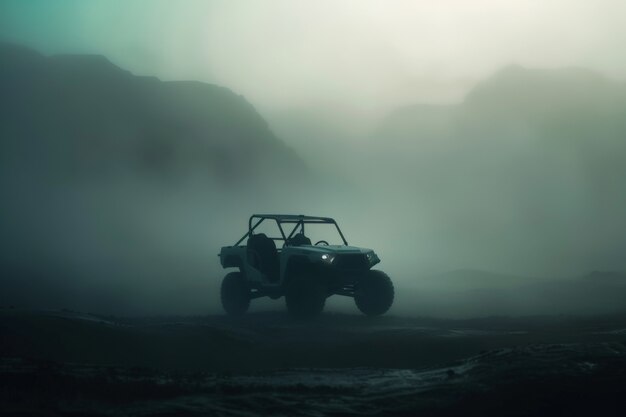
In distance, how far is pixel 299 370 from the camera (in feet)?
28.2

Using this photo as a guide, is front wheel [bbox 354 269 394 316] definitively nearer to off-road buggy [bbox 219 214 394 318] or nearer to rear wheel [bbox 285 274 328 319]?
off-road buggy [bbox 219 214 394 318]

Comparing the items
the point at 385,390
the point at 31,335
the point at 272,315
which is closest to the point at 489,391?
the point at 385,390

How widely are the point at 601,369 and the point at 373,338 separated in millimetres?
4336

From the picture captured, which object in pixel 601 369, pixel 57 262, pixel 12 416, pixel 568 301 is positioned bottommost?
pixel 12 416

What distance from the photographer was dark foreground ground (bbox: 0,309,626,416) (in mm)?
6422

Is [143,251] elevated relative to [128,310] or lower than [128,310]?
elevated

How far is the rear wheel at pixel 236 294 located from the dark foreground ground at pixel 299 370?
12.2 ft

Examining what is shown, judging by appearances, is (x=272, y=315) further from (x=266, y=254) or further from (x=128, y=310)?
(x=128, y=310)

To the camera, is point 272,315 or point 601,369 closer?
point 601,369

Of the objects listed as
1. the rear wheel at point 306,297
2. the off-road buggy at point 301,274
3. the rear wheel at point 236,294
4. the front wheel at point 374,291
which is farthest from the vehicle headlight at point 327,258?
the rear wheel at point 236,294

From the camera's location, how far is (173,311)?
20.9 metres

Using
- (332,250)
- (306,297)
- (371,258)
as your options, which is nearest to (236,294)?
(306,297)

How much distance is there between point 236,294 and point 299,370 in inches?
322

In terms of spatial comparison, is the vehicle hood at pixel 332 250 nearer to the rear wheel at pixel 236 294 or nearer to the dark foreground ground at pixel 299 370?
the dark foreground ground at pixel 299 370
